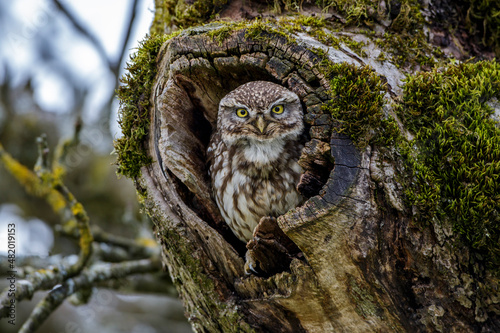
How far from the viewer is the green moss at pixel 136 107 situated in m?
2.66

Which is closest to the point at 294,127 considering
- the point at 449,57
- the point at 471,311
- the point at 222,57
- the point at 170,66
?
the point at 222,57

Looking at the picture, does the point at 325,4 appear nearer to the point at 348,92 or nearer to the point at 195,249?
the point at 348,92

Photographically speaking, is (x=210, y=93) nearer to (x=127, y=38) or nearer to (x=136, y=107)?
(x=136, y=107)

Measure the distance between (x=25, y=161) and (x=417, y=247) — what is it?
523cm

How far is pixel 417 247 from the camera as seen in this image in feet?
6.88

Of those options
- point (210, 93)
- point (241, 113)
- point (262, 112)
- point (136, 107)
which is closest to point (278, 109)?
point (262, 112)

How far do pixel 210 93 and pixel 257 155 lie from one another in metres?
0.51

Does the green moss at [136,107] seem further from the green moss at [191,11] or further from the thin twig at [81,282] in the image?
the thin twig at [81,282]

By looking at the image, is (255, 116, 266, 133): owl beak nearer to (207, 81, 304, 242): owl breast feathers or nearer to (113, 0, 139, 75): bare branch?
(207, 81, 304, 242): owl breast feathers

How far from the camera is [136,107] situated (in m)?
2.67

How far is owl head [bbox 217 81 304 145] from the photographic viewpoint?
107 inches

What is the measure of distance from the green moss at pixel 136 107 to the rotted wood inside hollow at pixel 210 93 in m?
0.08

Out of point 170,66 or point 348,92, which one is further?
point 170,66

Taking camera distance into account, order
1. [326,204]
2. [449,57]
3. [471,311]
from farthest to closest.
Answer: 1. [449,57]
2. [471,311]
3. [326,204]
